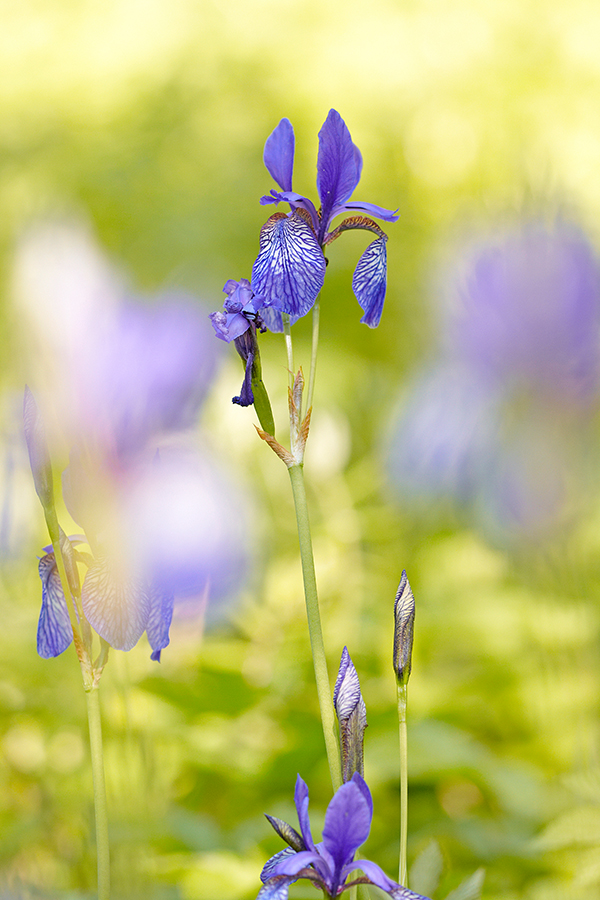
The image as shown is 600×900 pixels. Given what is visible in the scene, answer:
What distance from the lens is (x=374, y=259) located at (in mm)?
290

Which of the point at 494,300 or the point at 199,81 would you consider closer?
the point at 494,300

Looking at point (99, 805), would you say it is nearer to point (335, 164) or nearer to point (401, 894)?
point (401, 894)

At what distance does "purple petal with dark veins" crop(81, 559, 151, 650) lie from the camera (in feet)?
0.80

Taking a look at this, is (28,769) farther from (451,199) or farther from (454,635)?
(451,199)

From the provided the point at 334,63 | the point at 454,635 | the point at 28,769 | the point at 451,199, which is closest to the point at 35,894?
the point at 28,769

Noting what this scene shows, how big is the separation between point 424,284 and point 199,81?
3.27ft

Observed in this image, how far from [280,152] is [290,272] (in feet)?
0.20

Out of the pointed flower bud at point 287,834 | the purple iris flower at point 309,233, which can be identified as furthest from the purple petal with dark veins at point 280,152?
the pointed flower bud at point 287,834

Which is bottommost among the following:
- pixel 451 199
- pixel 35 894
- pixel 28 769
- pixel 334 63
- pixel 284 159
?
pixel 35 894

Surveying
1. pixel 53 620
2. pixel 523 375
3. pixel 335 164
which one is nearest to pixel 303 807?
pixel 53 620

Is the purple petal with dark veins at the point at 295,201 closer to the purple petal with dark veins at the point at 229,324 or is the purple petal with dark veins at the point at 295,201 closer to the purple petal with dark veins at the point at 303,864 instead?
the purple petal with dark veins at the point at 229,324

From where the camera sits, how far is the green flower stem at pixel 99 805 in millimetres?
236

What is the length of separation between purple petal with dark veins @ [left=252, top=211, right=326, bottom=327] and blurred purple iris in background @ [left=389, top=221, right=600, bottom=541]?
0.27 meters

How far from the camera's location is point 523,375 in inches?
24.0
